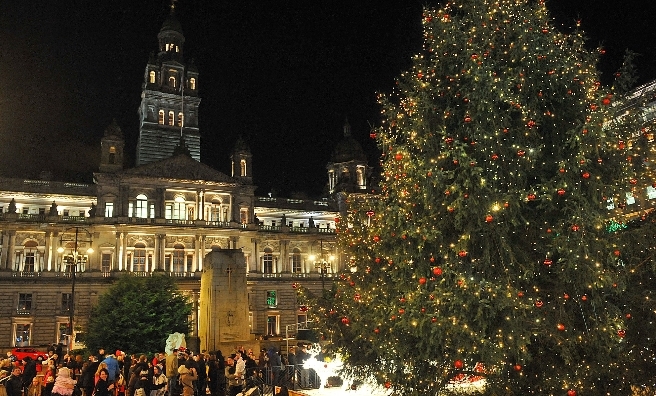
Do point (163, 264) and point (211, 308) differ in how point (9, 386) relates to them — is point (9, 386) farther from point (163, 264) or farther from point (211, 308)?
point (163, 264)

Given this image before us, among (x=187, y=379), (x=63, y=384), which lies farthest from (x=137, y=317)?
(x=63, y=384)

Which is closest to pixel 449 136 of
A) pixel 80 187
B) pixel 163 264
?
pixel 163 264

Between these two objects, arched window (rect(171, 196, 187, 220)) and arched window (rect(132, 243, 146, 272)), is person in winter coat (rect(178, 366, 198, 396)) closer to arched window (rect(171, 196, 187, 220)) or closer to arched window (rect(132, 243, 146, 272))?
arched window (rect(132, 243, 146, 272))

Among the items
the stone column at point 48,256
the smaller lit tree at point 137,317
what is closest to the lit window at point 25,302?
the stone column at point 48,256

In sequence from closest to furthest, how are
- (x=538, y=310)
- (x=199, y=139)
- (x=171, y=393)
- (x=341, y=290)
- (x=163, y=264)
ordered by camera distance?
(x=538, y=310) < (x=341, y=290) < (x=171, y=393) < (x=163, y=264) < (x=199, y=139)

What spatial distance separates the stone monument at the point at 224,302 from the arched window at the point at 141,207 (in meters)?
28.0

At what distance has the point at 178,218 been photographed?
53781mm

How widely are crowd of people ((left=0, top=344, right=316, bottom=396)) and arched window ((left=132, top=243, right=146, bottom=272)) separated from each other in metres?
33.2

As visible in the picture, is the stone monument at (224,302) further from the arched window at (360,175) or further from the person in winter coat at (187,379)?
the arched window at (360,175)

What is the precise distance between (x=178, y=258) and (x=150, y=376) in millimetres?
39496

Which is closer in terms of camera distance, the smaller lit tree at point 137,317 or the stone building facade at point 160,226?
the smaller lit tree at point 137,317

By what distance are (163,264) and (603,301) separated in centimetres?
4662

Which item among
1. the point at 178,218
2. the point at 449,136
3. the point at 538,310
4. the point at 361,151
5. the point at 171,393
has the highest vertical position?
the point at 361,151

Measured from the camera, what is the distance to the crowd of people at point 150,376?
13953 mm
